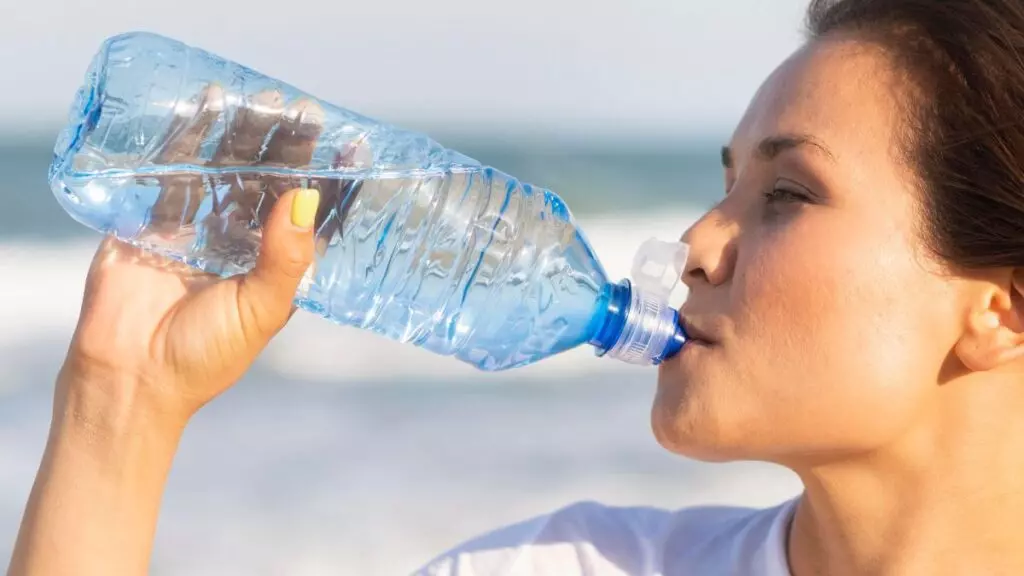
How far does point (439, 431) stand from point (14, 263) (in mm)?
5145

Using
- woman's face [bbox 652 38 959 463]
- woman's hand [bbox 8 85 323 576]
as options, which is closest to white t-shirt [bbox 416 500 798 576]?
woman's face [bbox 652 38 959 463]

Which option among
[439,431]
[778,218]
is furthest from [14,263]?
[778,218]

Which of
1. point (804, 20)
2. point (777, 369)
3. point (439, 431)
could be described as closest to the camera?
point (777, 369)

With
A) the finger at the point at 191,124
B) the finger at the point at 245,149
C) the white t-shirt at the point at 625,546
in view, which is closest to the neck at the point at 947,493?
the white t-shirt at the point at 625,546

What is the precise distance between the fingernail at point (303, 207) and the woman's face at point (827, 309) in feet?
2.02

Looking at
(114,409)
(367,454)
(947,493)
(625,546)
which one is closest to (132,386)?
(114,409)

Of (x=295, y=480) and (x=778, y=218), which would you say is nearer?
(x=778, y=218)

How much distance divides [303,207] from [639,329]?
0.58 m

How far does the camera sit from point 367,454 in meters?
5.01

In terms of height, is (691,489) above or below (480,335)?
below

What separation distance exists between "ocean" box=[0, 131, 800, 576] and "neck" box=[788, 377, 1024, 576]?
2355 millimetres

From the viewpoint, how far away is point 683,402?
1.83 meters

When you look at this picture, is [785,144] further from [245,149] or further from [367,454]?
[367,454]

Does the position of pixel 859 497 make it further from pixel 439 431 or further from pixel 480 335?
pixel 439 431
